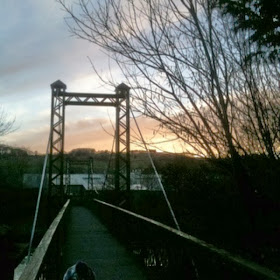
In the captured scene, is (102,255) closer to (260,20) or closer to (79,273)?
(79,273)

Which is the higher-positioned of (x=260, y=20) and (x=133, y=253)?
(x=260, y=20)

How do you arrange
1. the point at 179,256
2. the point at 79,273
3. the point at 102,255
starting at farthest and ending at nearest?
the point at 102,255 → the point at 179,256 → the point at 79,273

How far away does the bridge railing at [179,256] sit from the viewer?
2.18 metres

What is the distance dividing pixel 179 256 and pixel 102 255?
297cm

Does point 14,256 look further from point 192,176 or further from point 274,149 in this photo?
point 192,176

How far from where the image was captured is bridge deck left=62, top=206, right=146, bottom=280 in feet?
16.8

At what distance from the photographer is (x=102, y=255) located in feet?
21.0

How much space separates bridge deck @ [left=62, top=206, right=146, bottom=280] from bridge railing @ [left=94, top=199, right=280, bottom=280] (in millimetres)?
252

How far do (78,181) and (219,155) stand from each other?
54.9 m

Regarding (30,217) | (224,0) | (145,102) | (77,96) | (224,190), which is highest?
(77,96)

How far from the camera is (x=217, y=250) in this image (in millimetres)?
2574

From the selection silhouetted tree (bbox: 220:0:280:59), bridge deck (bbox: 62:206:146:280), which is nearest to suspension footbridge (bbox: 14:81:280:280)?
bridge deck (bbox: 62:206:146:280)

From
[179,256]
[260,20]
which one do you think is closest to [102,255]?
[179,256]

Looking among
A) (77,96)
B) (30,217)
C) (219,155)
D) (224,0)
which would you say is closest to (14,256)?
(219,155)
